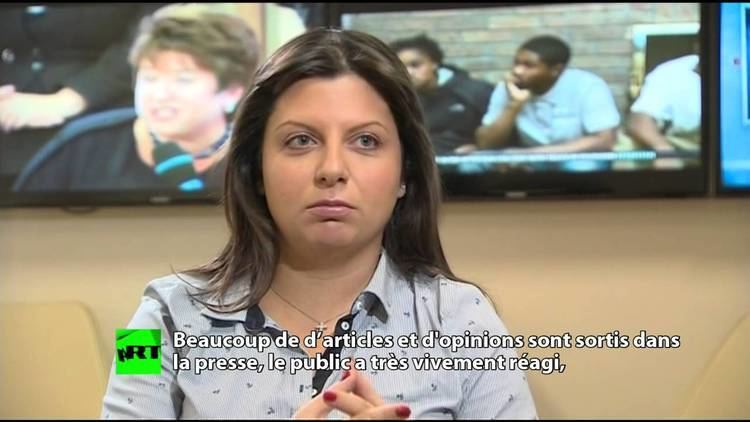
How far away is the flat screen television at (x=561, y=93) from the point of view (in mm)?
1441

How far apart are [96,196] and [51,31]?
34cm

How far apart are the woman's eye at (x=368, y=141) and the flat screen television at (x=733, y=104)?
2.85 ft

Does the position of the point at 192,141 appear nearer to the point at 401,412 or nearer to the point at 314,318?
the point at 314,318

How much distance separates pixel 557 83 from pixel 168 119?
0.75m

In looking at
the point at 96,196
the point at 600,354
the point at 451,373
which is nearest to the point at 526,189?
the point at 600,354

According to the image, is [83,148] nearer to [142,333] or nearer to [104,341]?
[104,341]

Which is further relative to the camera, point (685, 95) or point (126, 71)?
point (126, 71)

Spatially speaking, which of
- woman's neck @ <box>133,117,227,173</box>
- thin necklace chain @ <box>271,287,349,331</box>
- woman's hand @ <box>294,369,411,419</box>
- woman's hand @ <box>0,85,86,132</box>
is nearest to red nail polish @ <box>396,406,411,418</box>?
woman's hand @ <box>294,369,411,419</box>

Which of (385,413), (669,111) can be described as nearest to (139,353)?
(385,413)

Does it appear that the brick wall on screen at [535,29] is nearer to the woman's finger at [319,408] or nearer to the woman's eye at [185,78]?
the woman's eye at [185,78]

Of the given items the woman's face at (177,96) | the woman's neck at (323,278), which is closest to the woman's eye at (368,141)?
the woman's neck at (323,278)

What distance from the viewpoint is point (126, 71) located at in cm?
156

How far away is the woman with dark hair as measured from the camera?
2.61ft

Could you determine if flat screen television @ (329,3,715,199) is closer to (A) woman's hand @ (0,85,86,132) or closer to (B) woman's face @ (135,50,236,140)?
(B) woman's face @ (135,50,236,140)
